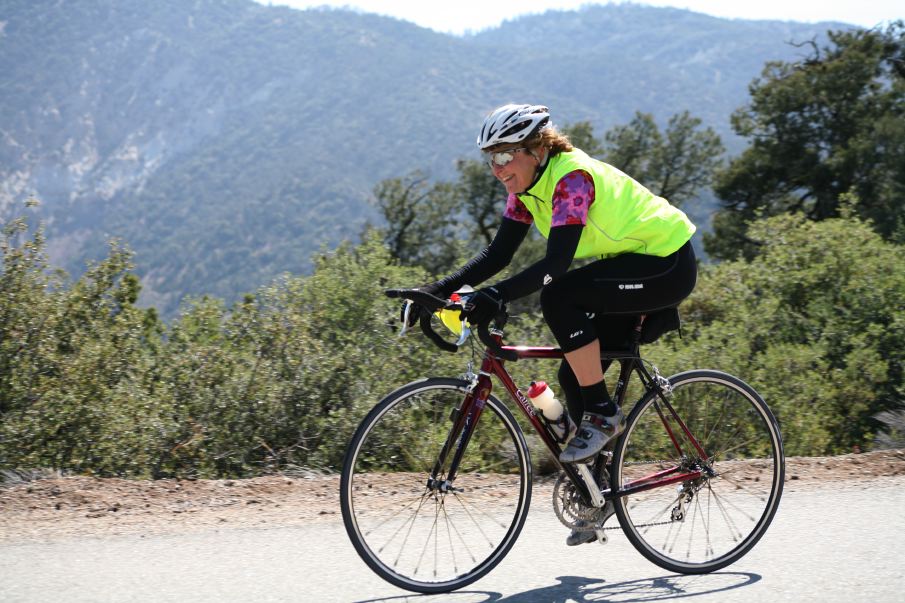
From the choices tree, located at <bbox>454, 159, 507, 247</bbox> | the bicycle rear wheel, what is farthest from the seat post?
tree, located at <bbox>454, 159, 507, 247</bbox>

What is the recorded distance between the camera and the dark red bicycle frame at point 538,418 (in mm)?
3832

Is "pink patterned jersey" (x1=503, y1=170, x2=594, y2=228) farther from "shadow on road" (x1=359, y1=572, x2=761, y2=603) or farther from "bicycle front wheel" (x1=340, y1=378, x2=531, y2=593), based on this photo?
"shadow on road" (x1=359, y1=572, x2=761, y2=603)

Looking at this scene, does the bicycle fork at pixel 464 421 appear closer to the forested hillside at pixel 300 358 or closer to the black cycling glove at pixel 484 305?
the forested hillside at pixel 300 358

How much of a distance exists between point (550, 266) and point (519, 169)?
0.48 meters

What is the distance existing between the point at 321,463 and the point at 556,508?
4449 mm

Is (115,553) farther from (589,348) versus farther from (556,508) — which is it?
(589,348)

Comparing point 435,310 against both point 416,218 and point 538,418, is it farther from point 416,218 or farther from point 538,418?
point 416,218

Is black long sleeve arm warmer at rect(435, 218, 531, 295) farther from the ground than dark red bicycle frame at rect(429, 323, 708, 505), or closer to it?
farther from the ground

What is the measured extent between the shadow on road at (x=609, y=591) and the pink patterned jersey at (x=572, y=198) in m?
1.56

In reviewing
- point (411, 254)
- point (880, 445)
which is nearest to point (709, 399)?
point (880, 445)

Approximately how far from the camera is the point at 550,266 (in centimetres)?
356

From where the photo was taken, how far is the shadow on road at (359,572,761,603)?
3.67 meters

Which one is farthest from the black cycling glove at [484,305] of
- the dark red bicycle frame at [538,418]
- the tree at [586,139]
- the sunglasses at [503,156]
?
the tree at [586,139]

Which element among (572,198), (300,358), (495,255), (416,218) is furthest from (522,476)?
(416,218)
